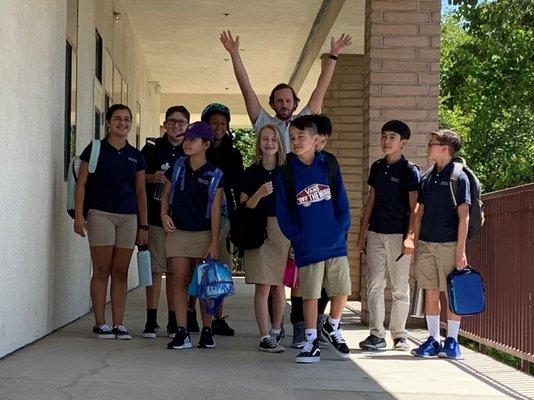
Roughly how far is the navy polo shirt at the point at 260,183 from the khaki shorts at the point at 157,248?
109cm

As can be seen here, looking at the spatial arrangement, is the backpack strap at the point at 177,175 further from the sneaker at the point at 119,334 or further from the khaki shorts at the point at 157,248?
the sneaker at the point at 119,334

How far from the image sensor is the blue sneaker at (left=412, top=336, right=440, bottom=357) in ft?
26.2

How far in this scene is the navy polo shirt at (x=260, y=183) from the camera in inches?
310

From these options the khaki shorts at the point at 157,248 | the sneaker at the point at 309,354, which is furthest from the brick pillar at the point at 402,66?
the sneaker at the point at 309,354

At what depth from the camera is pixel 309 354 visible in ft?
24.1

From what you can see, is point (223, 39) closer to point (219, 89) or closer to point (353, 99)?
point (353, 99)

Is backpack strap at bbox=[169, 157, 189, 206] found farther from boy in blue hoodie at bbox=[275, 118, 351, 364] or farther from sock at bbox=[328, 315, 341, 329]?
sock at bbox=[328, 315, 341, 329]

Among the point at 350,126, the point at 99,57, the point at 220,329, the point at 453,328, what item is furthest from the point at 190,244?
the point at 350,126

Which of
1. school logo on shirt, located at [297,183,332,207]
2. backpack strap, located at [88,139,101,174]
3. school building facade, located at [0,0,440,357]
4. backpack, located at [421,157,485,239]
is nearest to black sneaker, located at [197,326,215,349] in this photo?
school building facade, located at [0,0,440,357]

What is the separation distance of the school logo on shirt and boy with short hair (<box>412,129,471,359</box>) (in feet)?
3.32

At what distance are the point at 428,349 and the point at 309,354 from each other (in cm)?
111

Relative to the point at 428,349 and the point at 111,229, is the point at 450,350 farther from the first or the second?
the point at 111,229

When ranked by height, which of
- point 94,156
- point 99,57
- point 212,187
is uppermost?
point 99,57

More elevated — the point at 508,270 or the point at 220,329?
the point at 508,270
